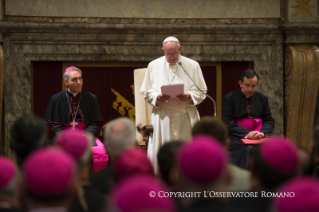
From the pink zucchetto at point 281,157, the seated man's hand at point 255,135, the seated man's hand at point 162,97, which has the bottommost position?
the seated man's hand at point 255,135

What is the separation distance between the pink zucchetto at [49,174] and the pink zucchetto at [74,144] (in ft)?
2.89

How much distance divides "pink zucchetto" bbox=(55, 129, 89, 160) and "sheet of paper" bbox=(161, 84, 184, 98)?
2.99 meters

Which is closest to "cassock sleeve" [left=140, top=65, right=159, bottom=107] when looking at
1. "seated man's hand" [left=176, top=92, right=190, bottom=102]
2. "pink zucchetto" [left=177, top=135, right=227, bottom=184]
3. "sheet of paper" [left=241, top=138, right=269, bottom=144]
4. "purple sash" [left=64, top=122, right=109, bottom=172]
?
"seated man's hand" [left=176, top=92, right=190, bottom=102]

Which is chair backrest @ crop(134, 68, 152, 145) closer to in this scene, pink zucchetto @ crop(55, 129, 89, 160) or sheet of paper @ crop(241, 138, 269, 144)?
sheet of paper @ crop(241, 138, 269, 144)

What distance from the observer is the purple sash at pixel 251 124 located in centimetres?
732

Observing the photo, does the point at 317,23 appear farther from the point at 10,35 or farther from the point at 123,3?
the point at 10,35

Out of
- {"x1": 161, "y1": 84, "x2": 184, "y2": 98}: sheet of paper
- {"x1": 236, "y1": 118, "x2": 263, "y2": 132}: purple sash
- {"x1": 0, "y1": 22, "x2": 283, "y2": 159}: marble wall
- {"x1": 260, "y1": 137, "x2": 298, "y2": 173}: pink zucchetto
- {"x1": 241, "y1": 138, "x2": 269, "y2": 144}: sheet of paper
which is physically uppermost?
{"x1": 0, "y1": 22, "x2": 283, "y2": 159}: marble wall

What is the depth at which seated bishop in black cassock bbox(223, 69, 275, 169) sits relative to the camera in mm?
7105

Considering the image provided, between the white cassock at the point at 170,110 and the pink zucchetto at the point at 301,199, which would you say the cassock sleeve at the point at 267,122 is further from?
the pink zucchetto at the point at 301,199

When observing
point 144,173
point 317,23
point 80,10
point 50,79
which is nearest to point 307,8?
point 317,23

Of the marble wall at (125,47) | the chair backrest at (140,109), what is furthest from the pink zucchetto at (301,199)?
the marble wall at (125,47)

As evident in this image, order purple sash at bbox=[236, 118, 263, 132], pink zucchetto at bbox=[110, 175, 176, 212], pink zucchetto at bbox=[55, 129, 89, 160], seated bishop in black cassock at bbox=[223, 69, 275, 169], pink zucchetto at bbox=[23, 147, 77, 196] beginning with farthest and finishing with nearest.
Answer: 1. purple sash at bbox=[236, 118, 263, 132]
2. seated bishop in black cassock at bbox=[223, 69, 275, 169]
3. pink zucchetto at bbox=[55, 129, 89, 160]
4. pink zucchetto at bbox=[23, 147, 77, 196]
5. pink zucchetto at bbox=[110, 175, 176, 212]

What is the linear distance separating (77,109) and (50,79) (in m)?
1.42

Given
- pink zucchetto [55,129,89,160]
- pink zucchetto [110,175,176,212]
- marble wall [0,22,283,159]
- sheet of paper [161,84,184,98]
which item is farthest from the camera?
marble wall [0,22,283,159]
